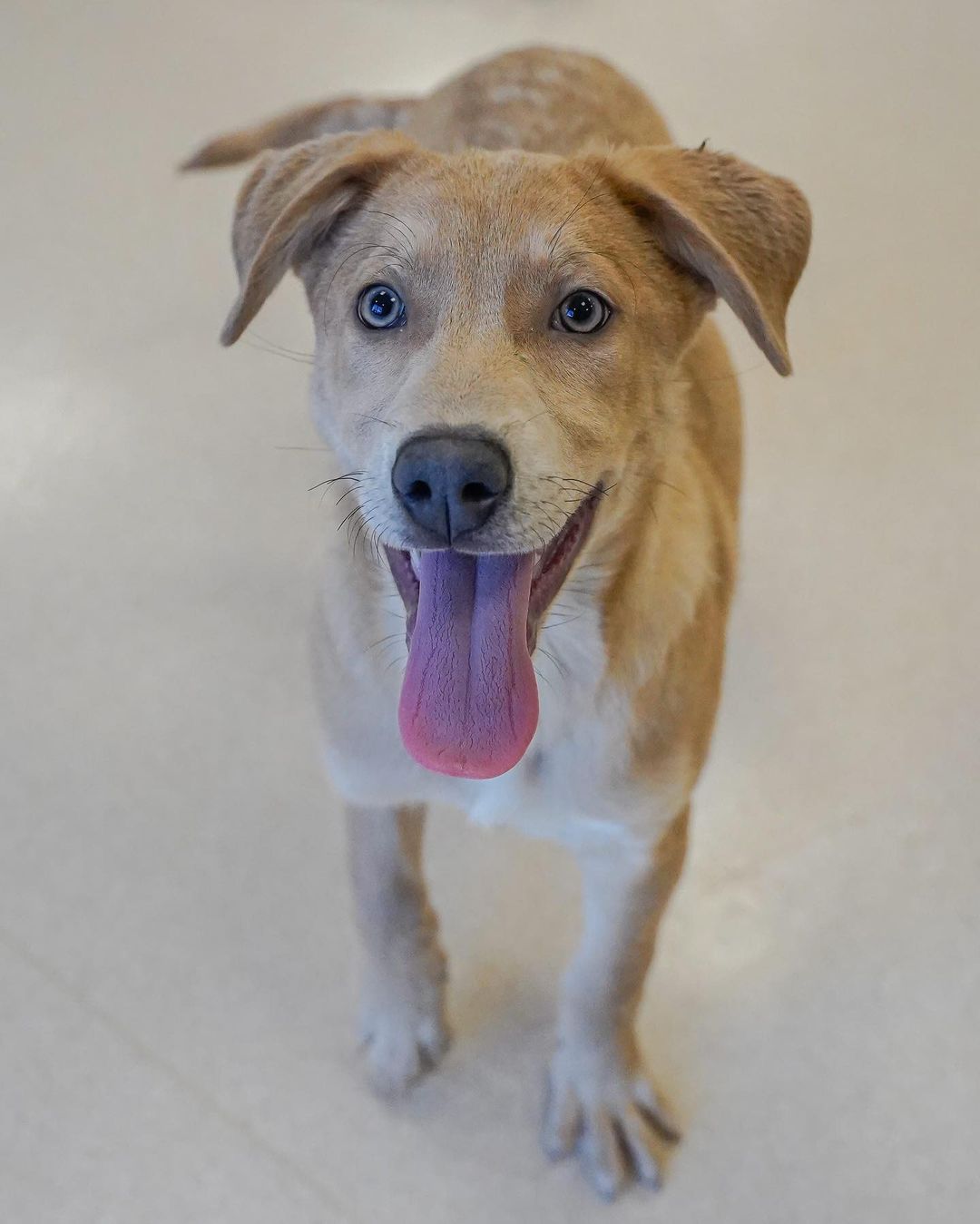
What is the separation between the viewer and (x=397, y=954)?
1.82 meters

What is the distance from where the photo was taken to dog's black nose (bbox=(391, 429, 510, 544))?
1.13 meters

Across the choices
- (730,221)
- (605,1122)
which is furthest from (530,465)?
(605,1122)

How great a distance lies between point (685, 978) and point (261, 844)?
0.76m

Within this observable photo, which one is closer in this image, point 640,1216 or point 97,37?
point 640,1216

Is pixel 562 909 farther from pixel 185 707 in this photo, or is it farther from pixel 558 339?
pixel 558 339

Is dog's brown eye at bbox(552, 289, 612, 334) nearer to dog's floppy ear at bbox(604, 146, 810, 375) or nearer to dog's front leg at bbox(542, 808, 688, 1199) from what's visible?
dog's floppy ear at bbox(604, 146, 810, 375)

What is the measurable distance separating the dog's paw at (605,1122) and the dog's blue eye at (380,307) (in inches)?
44.4

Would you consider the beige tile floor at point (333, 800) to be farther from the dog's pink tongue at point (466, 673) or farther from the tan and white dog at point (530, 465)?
the dog's pink tongue at point (466, 673)

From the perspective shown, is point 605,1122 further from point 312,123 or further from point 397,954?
point 312,123

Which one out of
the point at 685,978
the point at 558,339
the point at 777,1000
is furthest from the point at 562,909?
the point at 558,339

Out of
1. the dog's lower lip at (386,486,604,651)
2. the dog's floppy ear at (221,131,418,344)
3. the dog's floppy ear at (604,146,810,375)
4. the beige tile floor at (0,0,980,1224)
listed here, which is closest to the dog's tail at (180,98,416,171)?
the beige tile floor at (0,0,980,1224)

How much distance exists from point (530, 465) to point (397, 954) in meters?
Answer: 0.95

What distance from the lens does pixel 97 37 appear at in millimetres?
3629

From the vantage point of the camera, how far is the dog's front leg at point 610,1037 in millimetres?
1641
